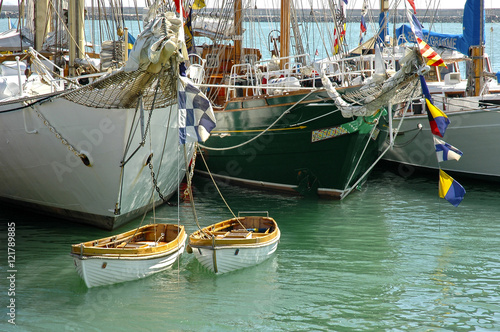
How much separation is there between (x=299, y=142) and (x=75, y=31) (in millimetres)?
5987

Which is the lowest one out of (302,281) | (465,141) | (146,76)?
(302,281)

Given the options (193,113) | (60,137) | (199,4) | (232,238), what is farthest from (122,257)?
(199,4)

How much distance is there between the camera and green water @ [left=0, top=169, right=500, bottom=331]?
7910mm

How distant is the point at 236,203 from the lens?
48.0 feet

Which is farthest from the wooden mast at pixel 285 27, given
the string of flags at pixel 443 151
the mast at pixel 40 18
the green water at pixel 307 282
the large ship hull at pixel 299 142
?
the string of flags at pixel 443 151

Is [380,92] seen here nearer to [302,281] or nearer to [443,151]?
[443,151]

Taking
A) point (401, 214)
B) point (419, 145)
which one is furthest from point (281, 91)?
point (419, 145)

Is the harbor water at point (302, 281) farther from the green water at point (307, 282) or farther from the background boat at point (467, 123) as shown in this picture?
the background boat at point (467, 123)

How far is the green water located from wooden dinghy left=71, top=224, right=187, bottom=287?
172 millimetres

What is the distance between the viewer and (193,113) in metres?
8.55

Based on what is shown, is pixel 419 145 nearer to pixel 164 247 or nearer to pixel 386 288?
pixel 386 288

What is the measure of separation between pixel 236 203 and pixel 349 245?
4.19 metres

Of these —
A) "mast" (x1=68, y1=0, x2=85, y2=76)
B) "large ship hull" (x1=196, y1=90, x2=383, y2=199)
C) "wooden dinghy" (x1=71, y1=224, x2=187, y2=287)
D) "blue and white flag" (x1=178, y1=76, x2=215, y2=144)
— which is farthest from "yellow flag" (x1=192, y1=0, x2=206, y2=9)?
"blue and white flag" (x1=178, y1=76, x2=215, y2=144)

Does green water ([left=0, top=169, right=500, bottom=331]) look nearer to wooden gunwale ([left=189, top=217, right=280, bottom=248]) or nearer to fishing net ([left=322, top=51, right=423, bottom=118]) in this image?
wooden gunwale ([left=189, top=217, right=280, bottom=248])
